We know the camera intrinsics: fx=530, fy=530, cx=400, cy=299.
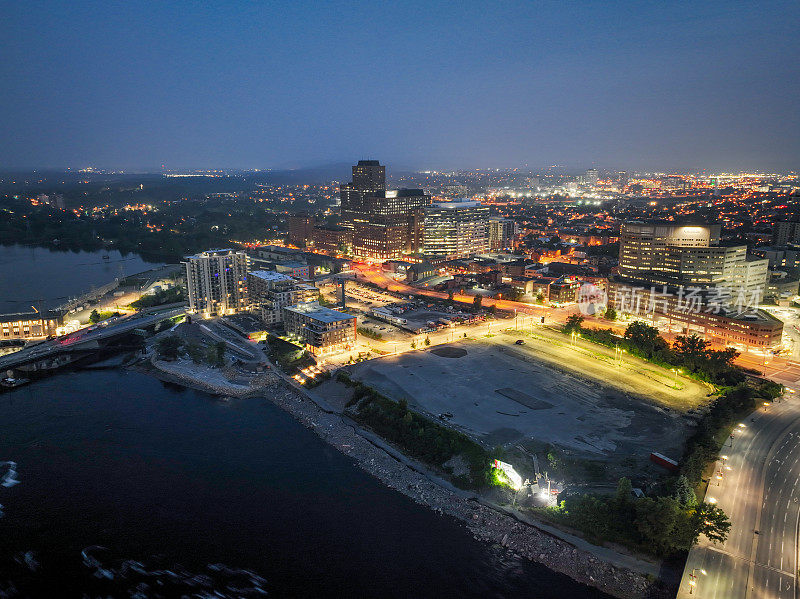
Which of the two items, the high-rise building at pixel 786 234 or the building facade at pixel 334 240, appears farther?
the building facade at pixel 334 240

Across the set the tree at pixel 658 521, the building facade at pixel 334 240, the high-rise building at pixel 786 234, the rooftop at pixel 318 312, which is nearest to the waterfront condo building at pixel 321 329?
the rooftop at pixel 318 312

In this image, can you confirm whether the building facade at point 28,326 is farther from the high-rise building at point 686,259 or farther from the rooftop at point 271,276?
the high-rise building at point 686,259

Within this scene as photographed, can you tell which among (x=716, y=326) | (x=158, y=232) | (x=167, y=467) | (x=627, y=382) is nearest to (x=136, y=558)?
(x=167, y=467)

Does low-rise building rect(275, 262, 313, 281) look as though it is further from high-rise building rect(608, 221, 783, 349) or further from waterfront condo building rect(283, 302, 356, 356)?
high-rise building rect(608, 221, 783, 349)

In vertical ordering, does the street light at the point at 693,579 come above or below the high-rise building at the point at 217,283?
below

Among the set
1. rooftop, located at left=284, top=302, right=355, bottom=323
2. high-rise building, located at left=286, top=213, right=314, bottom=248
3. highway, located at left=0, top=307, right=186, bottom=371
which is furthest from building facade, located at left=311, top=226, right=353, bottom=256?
rooftop, located at left=284, top=302, right=355, bottom=323

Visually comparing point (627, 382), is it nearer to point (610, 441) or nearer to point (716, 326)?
point (610, 441)
